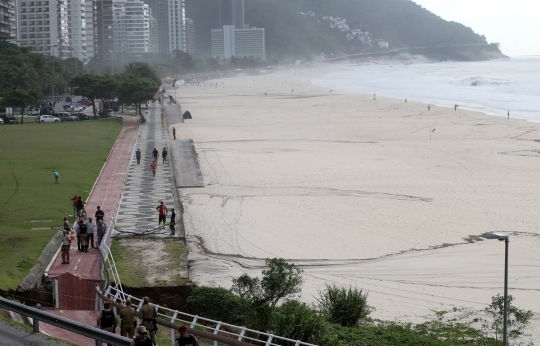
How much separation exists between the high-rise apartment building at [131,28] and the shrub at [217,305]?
603 ft

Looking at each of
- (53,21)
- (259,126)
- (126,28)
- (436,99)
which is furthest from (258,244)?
(126,28)

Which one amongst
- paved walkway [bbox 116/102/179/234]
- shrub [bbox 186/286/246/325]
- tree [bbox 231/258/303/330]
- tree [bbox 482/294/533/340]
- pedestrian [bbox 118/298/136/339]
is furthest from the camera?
paved walkway [bbox 116/102/179/234]

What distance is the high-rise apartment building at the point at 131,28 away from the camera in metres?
193

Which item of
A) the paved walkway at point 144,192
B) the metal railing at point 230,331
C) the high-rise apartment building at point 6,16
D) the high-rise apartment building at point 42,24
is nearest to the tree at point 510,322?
the metal railing at point 230,331

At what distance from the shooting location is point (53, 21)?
486ft

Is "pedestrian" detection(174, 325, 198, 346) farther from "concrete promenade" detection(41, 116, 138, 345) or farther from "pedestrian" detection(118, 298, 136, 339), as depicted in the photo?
"concrete promenade" detection(41, 116, 138, 345)

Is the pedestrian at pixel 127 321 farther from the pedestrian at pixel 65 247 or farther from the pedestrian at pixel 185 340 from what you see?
the pedestrian at pixel 65 247

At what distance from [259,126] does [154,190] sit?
78.4 ft

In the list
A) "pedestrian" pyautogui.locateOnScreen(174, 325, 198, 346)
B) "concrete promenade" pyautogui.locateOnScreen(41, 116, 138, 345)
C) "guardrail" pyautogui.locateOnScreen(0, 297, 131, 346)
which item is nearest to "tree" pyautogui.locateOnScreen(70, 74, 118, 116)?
"concrete promenade" pyautogui.locateOnScreen(41, 116, 138, 345)

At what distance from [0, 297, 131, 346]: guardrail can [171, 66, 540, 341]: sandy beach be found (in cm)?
784

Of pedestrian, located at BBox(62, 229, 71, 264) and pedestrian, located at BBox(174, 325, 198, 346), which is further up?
pedestrian, located at BBox(174, 325, 198, 346)

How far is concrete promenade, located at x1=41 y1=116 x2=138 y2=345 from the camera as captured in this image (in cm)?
1120

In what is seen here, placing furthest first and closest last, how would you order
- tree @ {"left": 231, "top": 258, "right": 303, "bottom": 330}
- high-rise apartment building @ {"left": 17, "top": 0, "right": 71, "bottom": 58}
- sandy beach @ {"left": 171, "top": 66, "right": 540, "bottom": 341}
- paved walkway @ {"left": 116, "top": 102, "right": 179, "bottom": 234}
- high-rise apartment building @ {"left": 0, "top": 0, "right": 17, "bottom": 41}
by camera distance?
high-rise apartment building @ {"left": 17, "top": 0, "right": 71, "bottom": 58}, high-rise apartment building @ {"left": 0, "top": 0, "right": 17, "bottom": 41}, paved walkway @ {"left": 116, "top": 102, "right": 179, "bottom": 234}, sandy beach @ {"left": 171, "top": 66, "right": 540, "bottom": 341}, tree @ {"left": 231, "top": 258, "right": 303, "bottom": 330}

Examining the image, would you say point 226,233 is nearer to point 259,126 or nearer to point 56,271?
point 56,271
